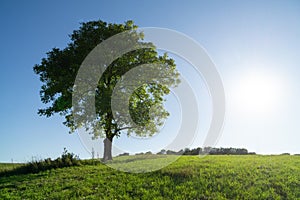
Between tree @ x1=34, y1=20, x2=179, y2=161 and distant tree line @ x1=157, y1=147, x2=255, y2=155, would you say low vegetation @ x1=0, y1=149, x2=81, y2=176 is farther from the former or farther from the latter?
distant tree line @ x1=157, y1=147, x2=255, y2=155

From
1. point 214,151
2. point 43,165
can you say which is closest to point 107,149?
point 43,165

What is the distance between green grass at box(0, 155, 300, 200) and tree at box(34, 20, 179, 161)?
9.28 m

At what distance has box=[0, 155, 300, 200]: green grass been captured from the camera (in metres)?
12.1

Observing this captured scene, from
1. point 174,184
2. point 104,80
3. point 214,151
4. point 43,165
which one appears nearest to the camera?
point 174,184

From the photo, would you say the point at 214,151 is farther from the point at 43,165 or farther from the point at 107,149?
the point at 43,165

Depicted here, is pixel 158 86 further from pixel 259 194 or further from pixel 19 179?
pixel 259 194

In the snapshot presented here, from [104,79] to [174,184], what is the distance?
15790mm

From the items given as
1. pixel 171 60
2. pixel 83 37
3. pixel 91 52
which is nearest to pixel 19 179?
pixel 91 52

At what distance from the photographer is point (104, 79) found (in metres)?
26.6

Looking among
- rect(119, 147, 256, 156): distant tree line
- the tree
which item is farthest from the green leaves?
rect(119, 147, 256, 156): distant tree line

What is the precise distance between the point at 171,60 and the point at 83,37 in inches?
371

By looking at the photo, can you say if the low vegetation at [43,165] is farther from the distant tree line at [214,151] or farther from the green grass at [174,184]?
the distant tree line at [214,151]

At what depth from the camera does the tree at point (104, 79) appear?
25562 mm

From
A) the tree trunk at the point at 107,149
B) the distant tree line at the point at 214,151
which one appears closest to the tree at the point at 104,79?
the tree trunk at the point at 107,149
